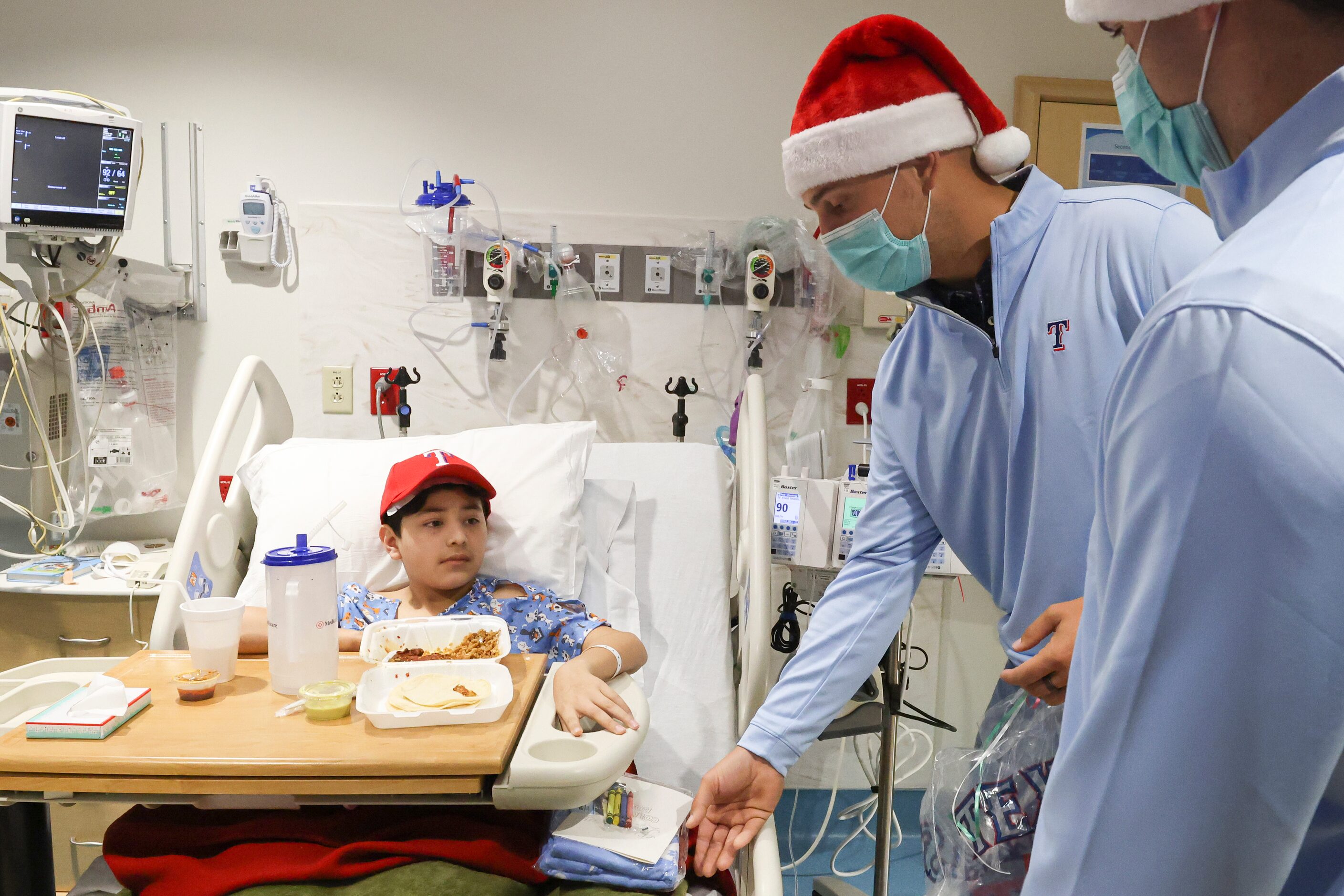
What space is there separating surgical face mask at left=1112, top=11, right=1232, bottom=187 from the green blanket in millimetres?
1110

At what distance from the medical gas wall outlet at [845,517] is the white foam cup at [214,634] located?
4.61 ft

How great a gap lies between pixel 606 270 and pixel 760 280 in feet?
1.70

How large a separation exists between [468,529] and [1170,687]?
1.75 metres

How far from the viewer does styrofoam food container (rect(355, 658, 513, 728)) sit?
4.06 ft

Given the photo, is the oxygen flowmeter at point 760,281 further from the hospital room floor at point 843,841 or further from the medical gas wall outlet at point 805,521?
the hospital room floor at point 843,841

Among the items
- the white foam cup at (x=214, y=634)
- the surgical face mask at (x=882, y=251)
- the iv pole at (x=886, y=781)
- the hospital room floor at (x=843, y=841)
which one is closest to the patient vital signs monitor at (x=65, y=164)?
the white foam cup at (x=214, y=634)

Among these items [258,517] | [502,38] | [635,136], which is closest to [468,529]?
[258,517]

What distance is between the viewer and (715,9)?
285 centimetres

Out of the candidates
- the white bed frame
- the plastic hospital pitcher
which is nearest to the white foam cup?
the plastic hospital pitcher

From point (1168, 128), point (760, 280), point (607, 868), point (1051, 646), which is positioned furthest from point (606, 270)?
point (1168, 128)

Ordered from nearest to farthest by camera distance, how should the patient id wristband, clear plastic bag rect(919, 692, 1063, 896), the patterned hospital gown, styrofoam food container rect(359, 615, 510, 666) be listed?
clear plastic bag rect(919, 692, 1063, 896) < styrofoam food container rect(359, 615, 510, 666) < the patient id wristband < the patterned hospital gown

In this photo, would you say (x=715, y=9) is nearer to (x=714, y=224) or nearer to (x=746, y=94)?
(x=746, y=94)

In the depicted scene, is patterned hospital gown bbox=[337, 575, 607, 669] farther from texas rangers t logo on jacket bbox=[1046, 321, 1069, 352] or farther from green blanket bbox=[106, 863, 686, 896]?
texas rangers t logo on jacket bbox=[1046, 321, 1069, 352]

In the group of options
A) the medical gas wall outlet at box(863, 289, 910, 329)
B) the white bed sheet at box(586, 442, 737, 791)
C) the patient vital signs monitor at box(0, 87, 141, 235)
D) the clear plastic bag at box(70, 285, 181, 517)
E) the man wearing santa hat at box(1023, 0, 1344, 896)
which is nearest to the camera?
the man wearing santa hat at box(1023, 0, 1344, 896)
